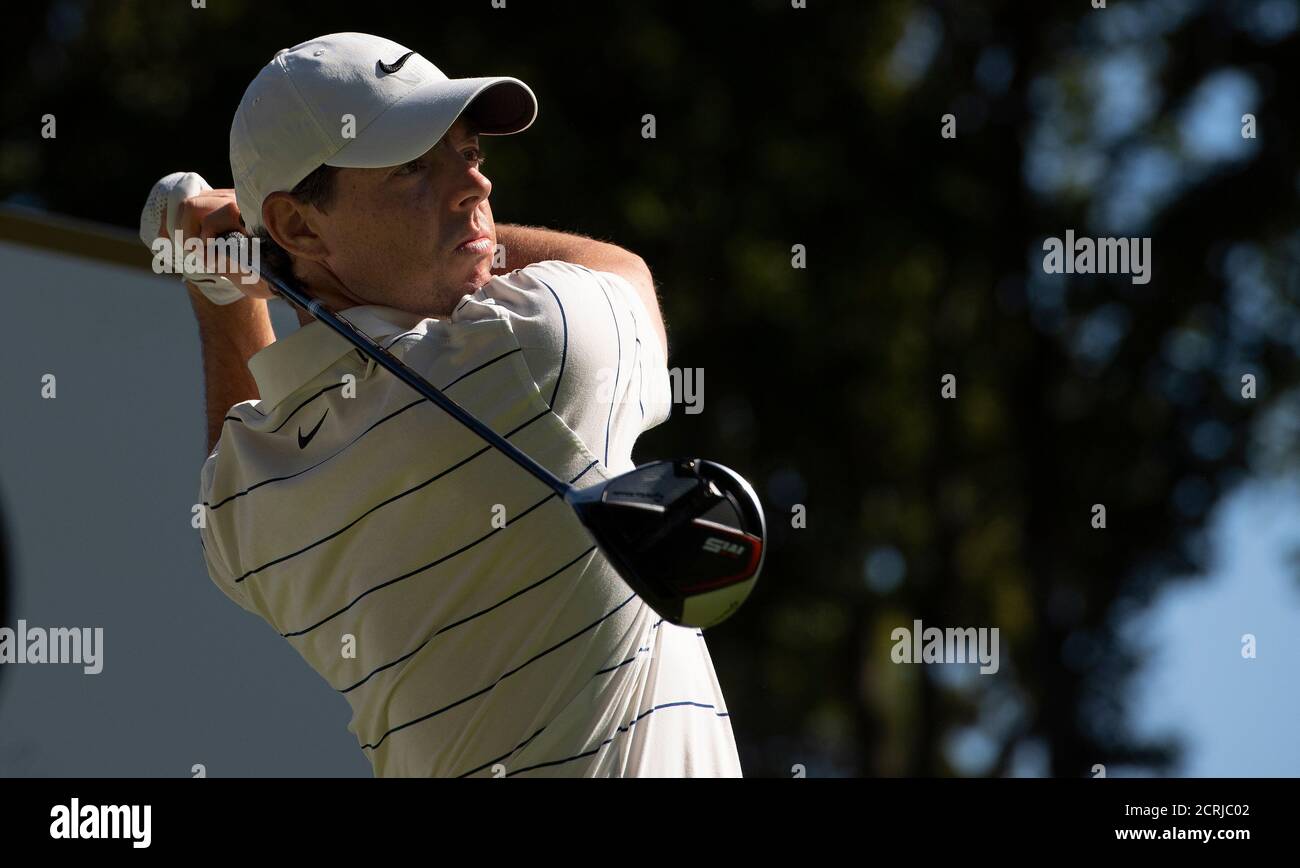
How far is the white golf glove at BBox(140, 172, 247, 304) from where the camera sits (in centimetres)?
312

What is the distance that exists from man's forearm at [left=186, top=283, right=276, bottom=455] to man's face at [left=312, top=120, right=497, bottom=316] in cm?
52

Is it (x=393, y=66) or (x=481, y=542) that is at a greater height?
(x=393, y=66)

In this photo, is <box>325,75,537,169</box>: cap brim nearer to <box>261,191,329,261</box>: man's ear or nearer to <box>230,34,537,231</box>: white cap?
<box>230,34,537,231</box>: white cap

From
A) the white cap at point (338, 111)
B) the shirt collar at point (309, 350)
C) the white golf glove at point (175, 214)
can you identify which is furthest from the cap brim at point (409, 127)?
the white golf glove at point (175, 214)

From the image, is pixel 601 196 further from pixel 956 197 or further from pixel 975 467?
pixel 975 467

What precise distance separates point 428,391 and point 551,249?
652 millimetres

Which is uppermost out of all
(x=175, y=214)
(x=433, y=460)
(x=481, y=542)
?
(x=175, y=214)

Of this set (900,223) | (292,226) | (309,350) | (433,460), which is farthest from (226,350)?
(900,223)

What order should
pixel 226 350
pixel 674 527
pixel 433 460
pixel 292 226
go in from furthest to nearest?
pixel 226 350, pixel 292 226, pixel 433 460, pixel 674 527

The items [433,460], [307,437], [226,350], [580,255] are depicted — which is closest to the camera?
[433,460]

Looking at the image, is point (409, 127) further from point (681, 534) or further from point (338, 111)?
point (681, 534)

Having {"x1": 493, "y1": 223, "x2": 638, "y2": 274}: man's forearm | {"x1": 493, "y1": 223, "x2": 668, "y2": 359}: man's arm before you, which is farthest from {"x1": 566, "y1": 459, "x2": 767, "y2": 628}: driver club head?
{"x1": 493, "y1": 223, "x2": 638, "y2": 274}: man's forearm

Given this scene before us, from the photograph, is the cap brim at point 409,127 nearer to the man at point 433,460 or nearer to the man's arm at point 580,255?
the man at point 433,460

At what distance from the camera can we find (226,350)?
329 centimetres
